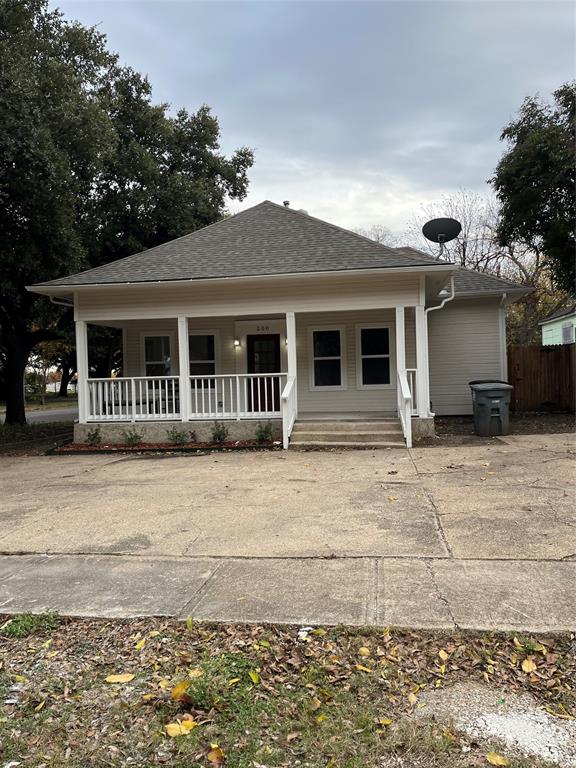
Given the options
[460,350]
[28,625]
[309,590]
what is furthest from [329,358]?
[28,625]

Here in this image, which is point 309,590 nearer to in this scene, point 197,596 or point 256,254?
point 197,596

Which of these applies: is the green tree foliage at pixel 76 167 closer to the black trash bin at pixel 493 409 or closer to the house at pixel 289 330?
the house at pixel 289 330

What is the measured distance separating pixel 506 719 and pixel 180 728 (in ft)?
4.49

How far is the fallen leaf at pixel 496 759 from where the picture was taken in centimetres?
200

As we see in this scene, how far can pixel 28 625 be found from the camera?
3.20 metres

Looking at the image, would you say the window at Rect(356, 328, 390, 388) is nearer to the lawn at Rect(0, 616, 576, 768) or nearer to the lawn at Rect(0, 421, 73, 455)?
the lawn at Rect(0, 421, 73, 455)

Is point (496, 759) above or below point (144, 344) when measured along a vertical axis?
below

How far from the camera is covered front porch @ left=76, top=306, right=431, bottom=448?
11828mm

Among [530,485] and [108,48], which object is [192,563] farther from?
[108,48]

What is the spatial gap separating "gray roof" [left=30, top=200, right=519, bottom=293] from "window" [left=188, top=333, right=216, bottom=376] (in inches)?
86.2

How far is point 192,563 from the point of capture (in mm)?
4172

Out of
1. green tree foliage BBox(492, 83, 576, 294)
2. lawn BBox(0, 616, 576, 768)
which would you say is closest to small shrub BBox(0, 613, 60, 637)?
lawn BBox(0, 616, 576, 768)

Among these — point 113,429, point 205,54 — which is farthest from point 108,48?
point 113,429

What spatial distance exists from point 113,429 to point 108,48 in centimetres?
1203
